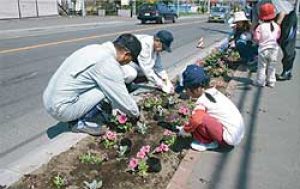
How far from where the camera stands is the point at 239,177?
158 inches

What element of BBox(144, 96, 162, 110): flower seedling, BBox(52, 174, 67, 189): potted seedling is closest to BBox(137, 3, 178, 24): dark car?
BBox(144, 96, 162, 110): flower seedling

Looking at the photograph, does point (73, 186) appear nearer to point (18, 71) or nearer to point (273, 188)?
point (273, 188)

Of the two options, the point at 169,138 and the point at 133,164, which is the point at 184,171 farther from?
the point at 169,138

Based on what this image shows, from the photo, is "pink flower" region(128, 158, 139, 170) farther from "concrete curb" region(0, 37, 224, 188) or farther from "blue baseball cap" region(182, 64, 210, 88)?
"blue baseball cap" region(182, 64, 210, 88)

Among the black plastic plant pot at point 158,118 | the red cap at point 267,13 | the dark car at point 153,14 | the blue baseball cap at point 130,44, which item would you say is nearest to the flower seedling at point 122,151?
the blue baseball cap at point 130,44

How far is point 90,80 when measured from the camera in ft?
14.8

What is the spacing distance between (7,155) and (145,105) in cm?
214

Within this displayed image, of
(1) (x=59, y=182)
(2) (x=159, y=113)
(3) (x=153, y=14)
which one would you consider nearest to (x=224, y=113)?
(2) (x=159, y=113)

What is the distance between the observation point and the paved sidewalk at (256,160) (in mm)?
3898

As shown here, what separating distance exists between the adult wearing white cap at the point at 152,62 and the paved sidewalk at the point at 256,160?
144cm

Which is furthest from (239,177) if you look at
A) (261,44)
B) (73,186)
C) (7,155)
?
(261,44)

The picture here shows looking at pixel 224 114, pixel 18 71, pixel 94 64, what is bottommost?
pixel 18 71

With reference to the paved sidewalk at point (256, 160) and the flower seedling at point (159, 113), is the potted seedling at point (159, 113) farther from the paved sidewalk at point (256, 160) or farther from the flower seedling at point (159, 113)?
the paved sidewalk at point (256, 160)

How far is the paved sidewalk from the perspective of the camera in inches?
153
